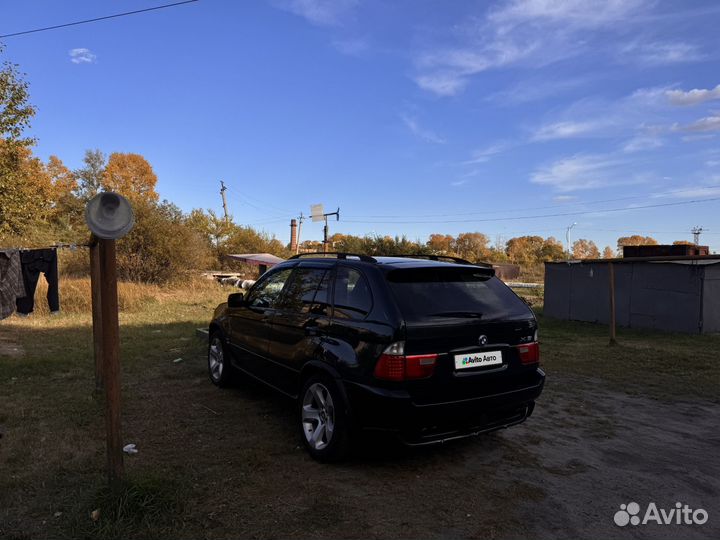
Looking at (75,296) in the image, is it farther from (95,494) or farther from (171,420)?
(95,494)

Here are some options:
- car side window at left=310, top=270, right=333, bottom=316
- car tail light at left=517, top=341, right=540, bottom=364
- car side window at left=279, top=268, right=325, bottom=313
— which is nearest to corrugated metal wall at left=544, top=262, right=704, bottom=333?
car tail light at left=517, top=341, right=540, bottom=364

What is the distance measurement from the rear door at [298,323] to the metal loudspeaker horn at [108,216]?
1724 millimetres

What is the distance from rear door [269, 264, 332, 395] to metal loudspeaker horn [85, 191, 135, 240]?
1.72m

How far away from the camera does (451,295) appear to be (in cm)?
384

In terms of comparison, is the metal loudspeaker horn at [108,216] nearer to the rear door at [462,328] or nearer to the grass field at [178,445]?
the grass field at [178,445]

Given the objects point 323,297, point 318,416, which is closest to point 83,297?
point 323,297

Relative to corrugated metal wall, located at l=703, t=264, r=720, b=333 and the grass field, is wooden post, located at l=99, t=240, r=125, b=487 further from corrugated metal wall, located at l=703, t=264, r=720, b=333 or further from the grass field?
corrugated metal wall, located at l=703, t=264, r=720, b=333

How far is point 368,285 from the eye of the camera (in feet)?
12.5

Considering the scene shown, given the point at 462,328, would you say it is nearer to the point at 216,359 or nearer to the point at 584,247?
the point at 216,359

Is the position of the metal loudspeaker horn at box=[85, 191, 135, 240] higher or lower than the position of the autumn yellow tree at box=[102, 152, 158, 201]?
lower

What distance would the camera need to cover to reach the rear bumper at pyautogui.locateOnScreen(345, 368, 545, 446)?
3.38 m

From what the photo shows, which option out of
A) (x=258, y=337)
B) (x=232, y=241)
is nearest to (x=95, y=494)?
(x=258, y=337)

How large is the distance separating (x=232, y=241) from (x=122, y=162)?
106 feet

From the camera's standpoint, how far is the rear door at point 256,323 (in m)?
4.99
